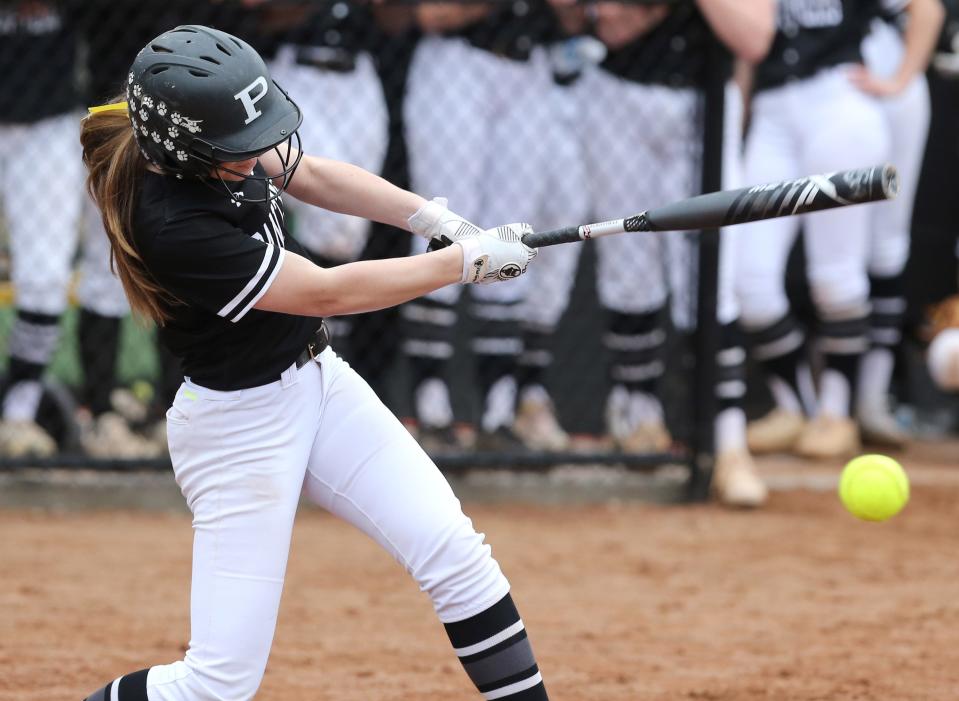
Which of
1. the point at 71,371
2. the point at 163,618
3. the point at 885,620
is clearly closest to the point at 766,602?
the point at 885,620

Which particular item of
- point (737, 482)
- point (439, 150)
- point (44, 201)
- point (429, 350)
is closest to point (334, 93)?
point (439, 150)

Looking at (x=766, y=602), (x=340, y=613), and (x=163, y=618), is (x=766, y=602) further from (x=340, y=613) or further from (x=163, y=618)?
(x=163, y=618)

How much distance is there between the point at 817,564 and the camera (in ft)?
15.7

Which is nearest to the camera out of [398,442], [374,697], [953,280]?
[398,442]

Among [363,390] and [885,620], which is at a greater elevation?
[363,390]

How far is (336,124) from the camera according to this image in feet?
18.1

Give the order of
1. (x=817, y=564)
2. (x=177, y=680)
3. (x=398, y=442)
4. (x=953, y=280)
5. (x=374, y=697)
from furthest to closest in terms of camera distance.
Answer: (x=953, y=280) < (x=817, y=564) < (x=374, y=697) < (x=398, y=442) < (x=177, y=680)

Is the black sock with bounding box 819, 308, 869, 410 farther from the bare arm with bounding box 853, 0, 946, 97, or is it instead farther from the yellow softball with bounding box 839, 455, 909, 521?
the yellow softball with bounding box 839, 455, 909, 521

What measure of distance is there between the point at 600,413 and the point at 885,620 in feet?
8.24

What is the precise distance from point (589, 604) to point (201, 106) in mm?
2406

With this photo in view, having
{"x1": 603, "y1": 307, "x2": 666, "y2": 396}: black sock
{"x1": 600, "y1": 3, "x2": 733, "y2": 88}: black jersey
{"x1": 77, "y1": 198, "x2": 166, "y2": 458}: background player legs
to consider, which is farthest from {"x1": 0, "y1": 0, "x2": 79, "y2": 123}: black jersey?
{"x1": 603, "y1": 307, "x2": 666, "y2": 396}: black sock

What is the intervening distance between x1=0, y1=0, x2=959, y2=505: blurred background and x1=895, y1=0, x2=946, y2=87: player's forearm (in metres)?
0.31

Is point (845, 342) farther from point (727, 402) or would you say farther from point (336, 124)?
point (336, 124)

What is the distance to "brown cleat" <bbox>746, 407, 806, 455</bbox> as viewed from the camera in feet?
21.5
